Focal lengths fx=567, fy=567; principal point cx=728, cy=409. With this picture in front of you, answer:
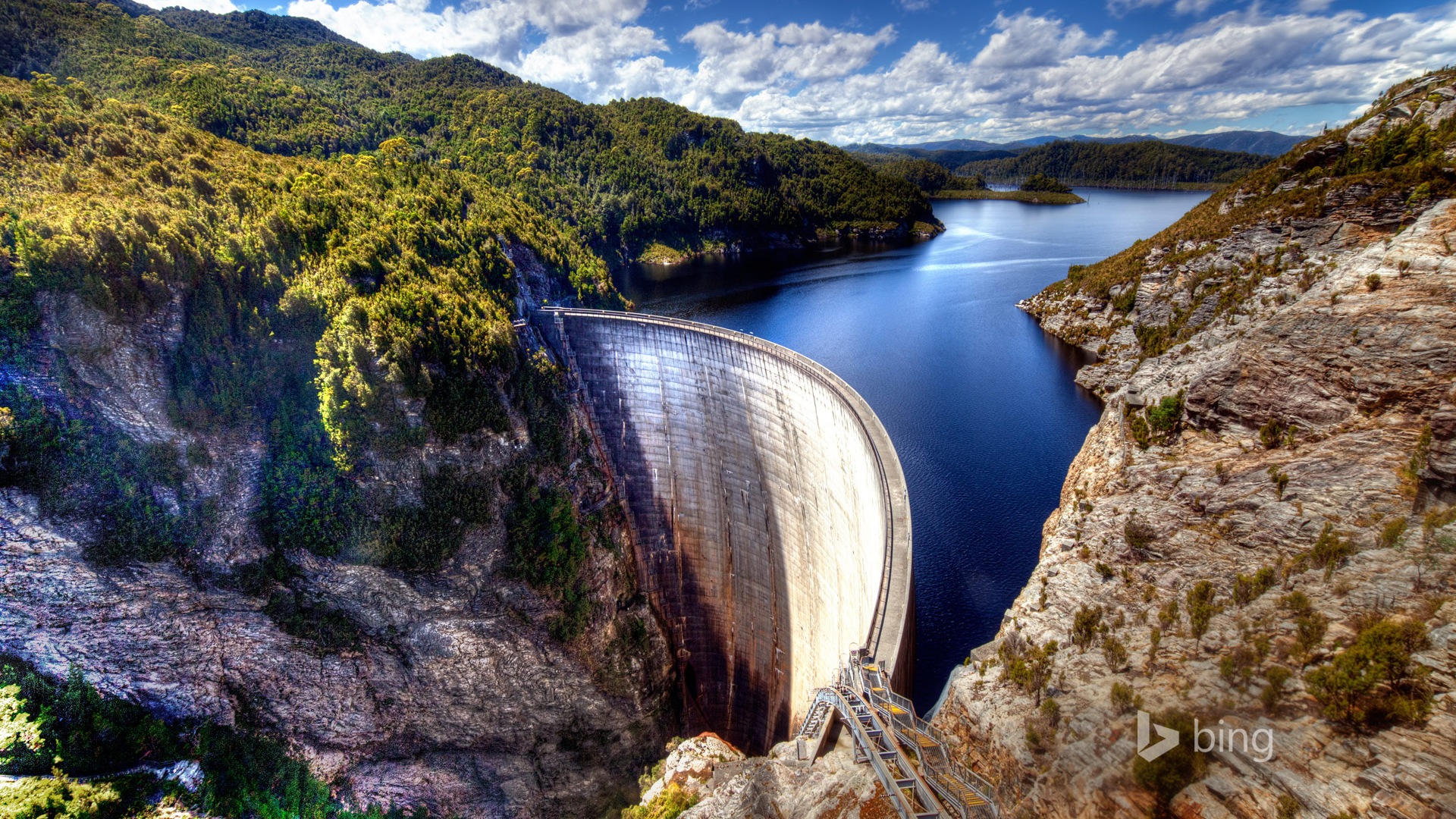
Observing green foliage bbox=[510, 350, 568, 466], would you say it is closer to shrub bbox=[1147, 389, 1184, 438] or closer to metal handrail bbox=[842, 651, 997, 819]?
metal handrail bbox=[842, 651, 997, 819]

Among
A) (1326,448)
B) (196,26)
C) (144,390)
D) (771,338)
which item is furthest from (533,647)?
(196,26)

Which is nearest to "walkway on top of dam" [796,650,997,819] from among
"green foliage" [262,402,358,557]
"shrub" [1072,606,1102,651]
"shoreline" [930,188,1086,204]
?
"shrub" [1072,606,1102,651]

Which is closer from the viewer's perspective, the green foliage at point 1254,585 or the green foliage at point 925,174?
the green foliage at point 1254,585

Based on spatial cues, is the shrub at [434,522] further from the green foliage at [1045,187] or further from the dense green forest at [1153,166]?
the dense green forest at [1153,166]

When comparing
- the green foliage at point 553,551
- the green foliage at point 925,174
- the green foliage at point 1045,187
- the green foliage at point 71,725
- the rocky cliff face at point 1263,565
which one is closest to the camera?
the rocky cliff face at point 1263,565

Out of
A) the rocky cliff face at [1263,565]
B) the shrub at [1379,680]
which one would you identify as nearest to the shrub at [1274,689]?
the rocky cliff face at [1263,565]

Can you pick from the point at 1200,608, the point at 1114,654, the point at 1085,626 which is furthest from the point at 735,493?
the point at 1200,608

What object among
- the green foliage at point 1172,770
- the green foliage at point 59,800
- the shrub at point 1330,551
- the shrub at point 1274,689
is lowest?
the green foliage at point 59,800

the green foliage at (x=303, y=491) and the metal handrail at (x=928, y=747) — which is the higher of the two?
the green foliage at (x=303, y=491)
